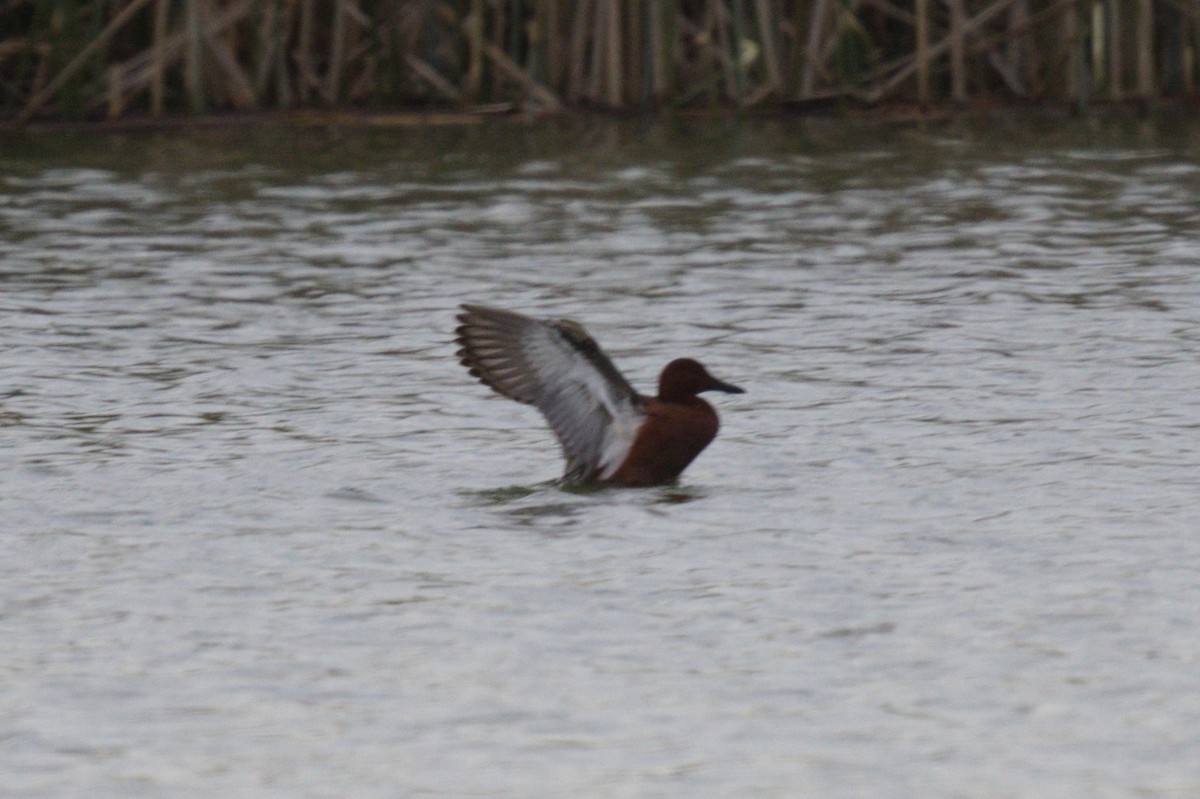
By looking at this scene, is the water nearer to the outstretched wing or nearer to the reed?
the outstretched wing

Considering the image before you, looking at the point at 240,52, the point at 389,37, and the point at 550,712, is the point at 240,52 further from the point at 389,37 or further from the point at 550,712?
the point at 550,712

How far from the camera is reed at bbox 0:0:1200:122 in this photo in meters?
15.4

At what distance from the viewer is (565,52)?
1609 centimetres

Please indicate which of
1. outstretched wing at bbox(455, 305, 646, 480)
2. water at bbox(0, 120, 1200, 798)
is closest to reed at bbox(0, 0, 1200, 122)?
water at bbox(0, 120, 1200, 798)

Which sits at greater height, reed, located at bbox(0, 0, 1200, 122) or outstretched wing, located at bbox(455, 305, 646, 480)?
reed, located at bbox(0, 0, 1200, 122)

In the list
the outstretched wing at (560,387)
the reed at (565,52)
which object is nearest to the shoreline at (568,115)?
the reed at (565,52)

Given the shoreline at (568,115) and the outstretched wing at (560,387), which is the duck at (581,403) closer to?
the outstretched wing at (560,387)

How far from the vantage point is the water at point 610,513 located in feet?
14.0

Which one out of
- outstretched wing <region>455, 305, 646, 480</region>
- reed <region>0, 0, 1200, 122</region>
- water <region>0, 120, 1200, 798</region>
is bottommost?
water <region>0, 120, 1200, 798</region>

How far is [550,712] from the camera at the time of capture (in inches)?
174

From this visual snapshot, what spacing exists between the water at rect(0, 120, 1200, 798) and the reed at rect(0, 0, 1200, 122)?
2.95 m

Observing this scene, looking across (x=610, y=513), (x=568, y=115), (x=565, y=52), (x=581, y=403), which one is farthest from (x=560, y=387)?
(x=565, y=52)

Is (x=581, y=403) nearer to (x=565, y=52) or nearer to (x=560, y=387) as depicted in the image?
(x=560, y=387)

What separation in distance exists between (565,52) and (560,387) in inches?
382
